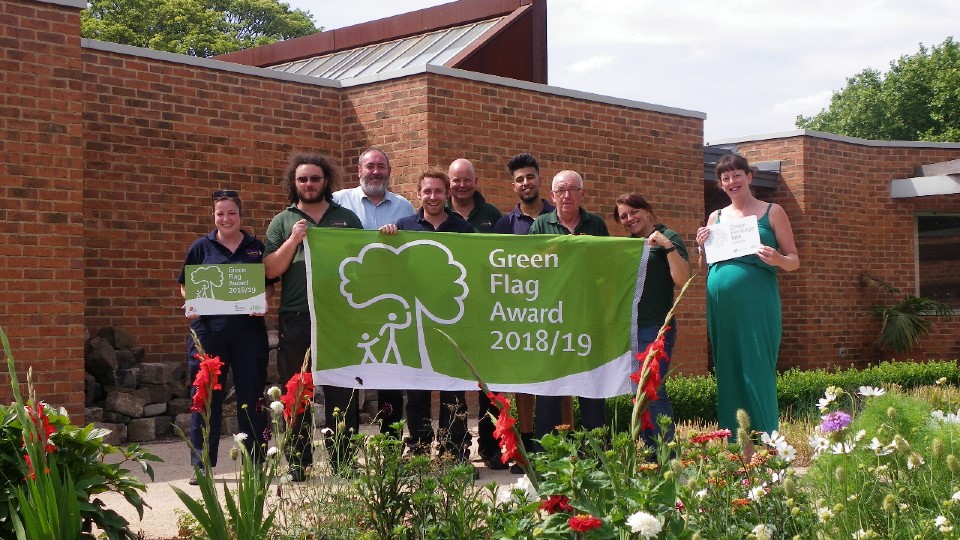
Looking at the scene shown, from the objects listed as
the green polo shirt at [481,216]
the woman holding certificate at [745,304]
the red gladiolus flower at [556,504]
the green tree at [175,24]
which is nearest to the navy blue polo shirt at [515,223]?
the green polo shirt at [481,216]

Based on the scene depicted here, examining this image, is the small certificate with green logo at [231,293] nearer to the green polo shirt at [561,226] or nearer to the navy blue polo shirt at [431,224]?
the navy blue polo shirt at [431,224]

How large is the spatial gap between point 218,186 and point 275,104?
3.57 ft

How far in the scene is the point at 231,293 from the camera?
696cm

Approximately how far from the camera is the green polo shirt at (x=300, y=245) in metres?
6.91

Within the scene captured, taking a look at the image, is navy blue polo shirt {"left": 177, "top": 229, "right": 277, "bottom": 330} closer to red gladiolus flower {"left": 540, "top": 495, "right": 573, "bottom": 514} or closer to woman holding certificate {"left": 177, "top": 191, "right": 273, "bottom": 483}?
woman holding certificate {"left": 177, "top": 191, "right": 273, "bottom": 483}

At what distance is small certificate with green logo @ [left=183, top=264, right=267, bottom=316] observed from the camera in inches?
273

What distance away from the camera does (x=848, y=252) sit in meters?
16.7

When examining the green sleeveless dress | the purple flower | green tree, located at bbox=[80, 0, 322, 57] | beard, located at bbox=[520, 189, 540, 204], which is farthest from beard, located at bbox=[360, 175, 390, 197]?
green tree, located at bbox=[80, 0, 322, 57]

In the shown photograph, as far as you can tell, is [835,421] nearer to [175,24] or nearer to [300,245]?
[300,245]

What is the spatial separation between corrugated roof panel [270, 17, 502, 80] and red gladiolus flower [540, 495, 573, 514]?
439 inches

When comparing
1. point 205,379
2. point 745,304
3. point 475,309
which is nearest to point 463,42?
point 475,309

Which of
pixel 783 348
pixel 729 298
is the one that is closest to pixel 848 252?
pixel 783 348

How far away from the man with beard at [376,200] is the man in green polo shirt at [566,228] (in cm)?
98

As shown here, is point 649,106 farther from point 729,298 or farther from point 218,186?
point 729,298
